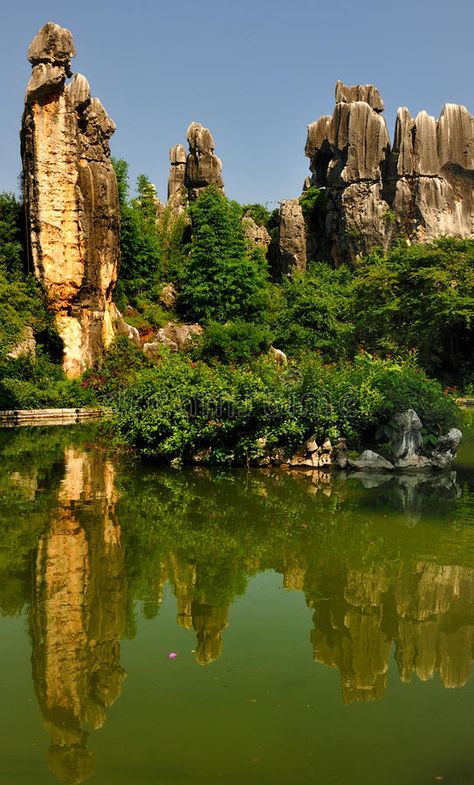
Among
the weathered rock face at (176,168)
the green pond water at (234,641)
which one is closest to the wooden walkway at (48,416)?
the green pond water at (234,641)

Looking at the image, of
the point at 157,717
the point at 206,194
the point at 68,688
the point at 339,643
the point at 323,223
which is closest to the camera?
the point at 157,717

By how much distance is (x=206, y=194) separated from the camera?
89.5 feet

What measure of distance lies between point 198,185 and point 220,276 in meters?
9.62

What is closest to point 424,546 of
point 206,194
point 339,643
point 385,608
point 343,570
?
point 343,570

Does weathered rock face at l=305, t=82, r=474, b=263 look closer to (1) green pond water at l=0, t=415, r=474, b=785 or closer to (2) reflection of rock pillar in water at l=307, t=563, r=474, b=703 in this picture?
(1) green pond water at l=0, t=415, r=474, b=785

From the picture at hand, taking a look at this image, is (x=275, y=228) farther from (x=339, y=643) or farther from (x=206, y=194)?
(x=339, y=643)

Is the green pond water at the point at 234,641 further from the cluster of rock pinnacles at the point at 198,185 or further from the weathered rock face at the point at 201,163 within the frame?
the weathered rock face at the point at 201,163

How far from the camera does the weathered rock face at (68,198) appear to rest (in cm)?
2081

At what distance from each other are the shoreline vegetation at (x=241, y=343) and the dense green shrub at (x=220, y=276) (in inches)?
2.0

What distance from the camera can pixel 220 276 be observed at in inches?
966

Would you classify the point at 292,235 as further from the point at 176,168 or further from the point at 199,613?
the point at 199,613

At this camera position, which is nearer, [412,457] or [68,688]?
[68,688]

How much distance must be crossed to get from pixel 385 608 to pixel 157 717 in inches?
81.2

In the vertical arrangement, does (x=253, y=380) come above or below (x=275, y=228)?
below
